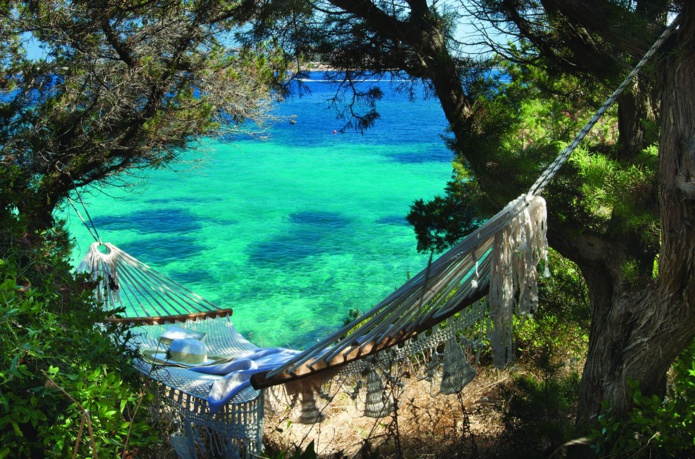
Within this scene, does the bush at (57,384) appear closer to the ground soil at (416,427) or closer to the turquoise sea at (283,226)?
the ground soil at (416,427)

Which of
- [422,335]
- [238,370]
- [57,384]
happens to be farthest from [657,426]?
[238,370]

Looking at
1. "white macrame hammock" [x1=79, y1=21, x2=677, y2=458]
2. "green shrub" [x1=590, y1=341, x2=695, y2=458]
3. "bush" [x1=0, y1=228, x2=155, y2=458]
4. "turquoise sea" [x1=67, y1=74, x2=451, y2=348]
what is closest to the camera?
"bush" [x1=0, y1=228, x2=155, y2=458]

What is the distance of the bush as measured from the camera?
3.59ft

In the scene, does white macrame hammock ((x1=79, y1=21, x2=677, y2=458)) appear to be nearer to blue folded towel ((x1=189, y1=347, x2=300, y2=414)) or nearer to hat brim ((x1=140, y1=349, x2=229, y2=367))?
blue folded towel ((x1=189, y1=347, x2=300, y2=414))

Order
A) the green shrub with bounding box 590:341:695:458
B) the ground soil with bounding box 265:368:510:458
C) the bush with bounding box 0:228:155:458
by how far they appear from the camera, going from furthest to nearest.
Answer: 1. the ground soil with bounding box 265:368:510:458
2. the green shrub with bounding box 590:341:695:458
3. the bush with bounding box 0:228:155:458

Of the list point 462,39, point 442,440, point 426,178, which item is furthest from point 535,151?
point 426,178

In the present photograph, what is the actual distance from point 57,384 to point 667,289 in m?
1.51

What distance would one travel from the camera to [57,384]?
108 centimetres

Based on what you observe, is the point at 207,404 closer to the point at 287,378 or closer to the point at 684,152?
the point at 287,378

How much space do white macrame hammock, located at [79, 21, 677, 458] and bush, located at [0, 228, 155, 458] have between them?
0.28m

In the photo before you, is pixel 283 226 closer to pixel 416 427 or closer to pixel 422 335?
pixel 416 427

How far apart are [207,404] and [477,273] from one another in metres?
1.19

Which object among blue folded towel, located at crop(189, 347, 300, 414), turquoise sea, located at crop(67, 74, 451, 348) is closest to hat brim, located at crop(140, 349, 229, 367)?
blue folded towel, located at crop(189, 347, 300, 414)

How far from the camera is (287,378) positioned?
2014mm
